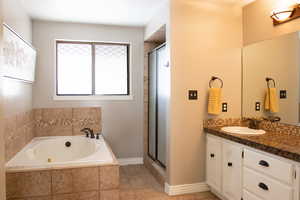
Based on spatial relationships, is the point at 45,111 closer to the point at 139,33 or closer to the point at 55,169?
the point at 55,169

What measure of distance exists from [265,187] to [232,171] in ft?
1.58

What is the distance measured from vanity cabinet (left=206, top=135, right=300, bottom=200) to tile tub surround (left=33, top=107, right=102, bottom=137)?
1950 mm

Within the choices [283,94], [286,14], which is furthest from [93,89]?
[286,14]

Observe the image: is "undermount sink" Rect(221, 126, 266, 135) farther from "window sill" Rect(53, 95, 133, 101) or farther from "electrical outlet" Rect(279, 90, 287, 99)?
"window sill" Rect(53, 95, 133, 101)

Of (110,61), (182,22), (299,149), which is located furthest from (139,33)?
(299,149)

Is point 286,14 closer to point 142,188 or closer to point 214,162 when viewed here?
point 214,162

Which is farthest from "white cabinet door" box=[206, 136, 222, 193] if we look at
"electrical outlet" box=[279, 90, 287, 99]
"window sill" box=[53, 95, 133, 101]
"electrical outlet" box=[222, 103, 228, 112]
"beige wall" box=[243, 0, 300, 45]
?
"window sill" box=[53, 95, 133, 101]

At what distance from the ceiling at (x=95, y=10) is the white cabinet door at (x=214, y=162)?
6.00 ft

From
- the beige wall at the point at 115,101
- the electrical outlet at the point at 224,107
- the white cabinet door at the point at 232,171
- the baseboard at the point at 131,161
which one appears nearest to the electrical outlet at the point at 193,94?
the electrical outlet at the point at 224,107

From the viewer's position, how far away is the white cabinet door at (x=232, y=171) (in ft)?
7.76

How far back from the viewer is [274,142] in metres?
2.09

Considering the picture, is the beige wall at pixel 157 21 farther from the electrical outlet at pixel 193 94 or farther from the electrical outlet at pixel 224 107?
the electrical outlet at pixel 224 107

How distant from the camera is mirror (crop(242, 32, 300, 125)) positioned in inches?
94.4

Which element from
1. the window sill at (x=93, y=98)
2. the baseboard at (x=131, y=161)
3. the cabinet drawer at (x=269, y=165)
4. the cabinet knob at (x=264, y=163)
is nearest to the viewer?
the cabinet drawer at (x=269, y=165)
